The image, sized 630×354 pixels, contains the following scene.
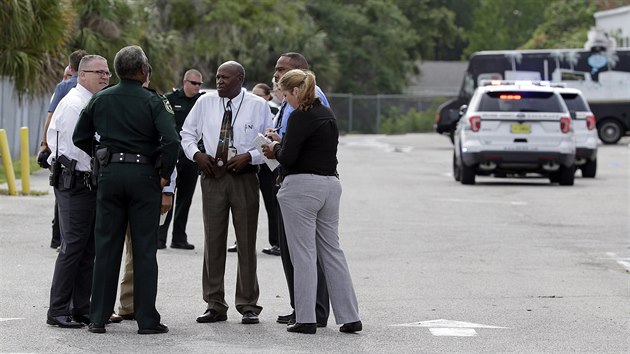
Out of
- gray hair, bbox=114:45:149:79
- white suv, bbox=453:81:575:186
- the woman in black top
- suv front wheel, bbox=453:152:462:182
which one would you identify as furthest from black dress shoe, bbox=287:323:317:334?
suv front wheel, bbox=453:152:462:182

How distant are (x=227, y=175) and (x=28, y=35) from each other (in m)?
15.4

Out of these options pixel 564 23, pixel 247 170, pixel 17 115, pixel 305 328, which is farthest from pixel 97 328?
pixel 564 23

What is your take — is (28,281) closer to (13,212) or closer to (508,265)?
(508,265)

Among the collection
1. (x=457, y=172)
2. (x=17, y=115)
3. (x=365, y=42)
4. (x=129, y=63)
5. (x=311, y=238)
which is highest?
(x=129, y=63)

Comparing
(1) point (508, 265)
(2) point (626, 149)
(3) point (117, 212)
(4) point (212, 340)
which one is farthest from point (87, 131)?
(2) point (626, 149)

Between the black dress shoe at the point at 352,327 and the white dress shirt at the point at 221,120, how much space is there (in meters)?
1.27

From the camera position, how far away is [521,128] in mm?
25266

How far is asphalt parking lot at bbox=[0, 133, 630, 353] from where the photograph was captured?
31.0ft

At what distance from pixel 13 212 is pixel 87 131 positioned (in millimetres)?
8959

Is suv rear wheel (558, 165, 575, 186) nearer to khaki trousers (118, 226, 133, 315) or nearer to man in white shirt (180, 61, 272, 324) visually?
man in white shirt (180, 61, 272, 324)

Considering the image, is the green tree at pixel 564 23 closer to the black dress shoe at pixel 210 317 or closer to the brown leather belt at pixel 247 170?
the brown leather belt at pixel 247 170

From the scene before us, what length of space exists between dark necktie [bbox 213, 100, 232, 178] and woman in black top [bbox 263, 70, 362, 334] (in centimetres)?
45

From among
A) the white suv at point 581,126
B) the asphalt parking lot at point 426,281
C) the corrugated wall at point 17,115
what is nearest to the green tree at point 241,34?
the corrugated wall at point 17,115

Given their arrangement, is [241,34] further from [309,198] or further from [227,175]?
[309,198]
